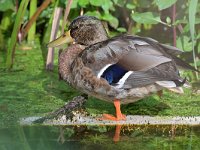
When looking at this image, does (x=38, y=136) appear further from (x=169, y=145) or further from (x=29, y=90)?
(x=29, y=90)

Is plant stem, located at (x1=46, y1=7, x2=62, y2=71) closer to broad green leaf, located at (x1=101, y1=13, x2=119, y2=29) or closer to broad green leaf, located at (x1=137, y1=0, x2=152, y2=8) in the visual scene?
broad green leaf, located at (x1=101, y1=13, x2=119, y2=29)

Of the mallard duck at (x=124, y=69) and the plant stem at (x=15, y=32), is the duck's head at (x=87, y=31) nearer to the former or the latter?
the mallard duck at (x=124, y=69)

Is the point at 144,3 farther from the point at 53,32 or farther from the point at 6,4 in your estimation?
the point at 6,4

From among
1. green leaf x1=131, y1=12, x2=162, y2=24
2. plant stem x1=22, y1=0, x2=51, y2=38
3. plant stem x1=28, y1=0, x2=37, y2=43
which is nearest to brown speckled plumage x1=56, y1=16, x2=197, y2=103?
green leaf x1=131, y1=12, x2=162, y2=24

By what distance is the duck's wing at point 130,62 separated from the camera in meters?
4.65

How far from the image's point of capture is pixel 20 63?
650 centimetres

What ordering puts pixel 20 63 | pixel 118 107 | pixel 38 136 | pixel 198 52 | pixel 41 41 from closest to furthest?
pixel 38 136 → pixel 118 107 → pixel 198 52 → pixel 20 63 → pixel 41 41

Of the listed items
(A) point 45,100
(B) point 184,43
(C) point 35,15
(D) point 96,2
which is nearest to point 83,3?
(D) point 96,2

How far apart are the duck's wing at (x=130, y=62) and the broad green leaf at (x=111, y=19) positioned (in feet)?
5.40

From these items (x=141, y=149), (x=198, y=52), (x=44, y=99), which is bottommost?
(x=141, y=149)

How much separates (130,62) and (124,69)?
6cm

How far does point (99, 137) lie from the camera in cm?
456

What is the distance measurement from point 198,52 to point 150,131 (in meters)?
1.42

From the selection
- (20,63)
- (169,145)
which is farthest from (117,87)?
(20,63)
